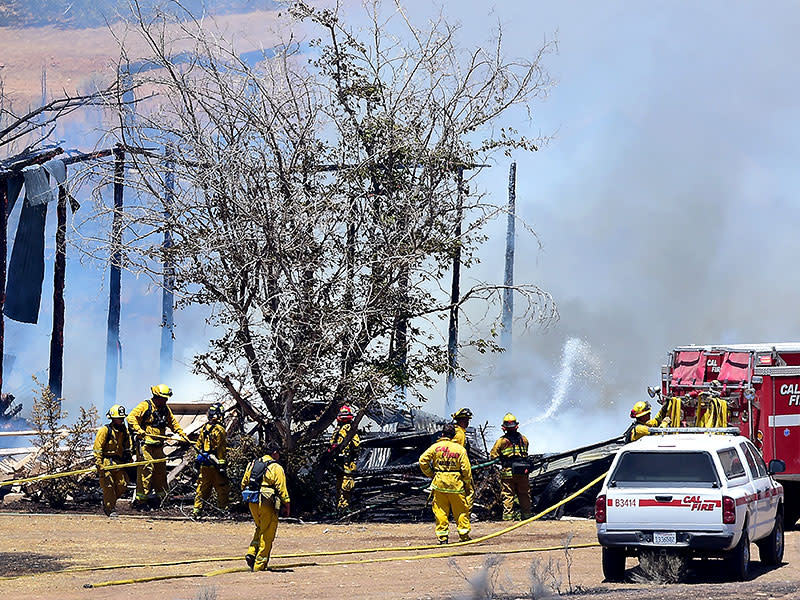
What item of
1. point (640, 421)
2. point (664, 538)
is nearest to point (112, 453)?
point (640, 421)

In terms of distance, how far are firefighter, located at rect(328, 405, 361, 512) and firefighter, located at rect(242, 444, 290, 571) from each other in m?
7.18

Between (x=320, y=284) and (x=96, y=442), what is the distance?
4.86m

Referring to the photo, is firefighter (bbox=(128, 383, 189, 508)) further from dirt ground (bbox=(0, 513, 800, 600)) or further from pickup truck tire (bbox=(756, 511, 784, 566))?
pickup truck tire (bbox=(756, 511, 784, 566))

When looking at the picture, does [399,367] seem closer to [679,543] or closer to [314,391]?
[314,391]

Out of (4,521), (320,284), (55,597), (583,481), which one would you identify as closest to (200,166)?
(320,284)

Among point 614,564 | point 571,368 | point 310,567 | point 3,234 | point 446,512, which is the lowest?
point 310,567

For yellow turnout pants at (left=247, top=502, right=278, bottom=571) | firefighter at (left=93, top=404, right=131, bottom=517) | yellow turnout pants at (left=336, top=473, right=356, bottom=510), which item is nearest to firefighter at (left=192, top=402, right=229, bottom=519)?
firefighter at (left=93, top=404, right=131, bottom=517)

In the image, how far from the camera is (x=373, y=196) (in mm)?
21734

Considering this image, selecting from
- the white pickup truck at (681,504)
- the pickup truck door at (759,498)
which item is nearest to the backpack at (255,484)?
the white pickup truck at (681,504)

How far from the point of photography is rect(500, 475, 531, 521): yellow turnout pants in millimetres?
20641

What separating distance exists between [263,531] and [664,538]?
477 centimetres

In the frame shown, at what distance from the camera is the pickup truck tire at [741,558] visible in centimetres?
1320

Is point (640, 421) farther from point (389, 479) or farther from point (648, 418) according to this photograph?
point (389, 479)

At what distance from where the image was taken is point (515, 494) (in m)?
21.0
